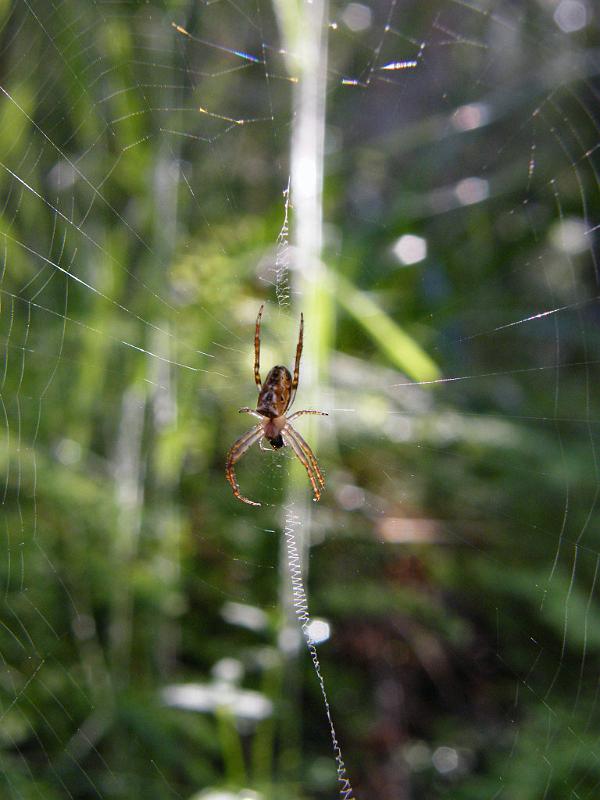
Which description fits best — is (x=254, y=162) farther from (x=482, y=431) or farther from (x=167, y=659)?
(x=167, y=659)

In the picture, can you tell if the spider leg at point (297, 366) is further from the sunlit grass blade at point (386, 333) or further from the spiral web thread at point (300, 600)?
the spiral web thread at point (300, 600)

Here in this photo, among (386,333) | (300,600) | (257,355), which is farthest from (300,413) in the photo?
(300,600)

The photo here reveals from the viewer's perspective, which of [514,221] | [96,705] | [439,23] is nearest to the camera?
[96,705]

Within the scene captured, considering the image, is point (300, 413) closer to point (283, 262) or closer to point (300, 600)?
point (283, 262)

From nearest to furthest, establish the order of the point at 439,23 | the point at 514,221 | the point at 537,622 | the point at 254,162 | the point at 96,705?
the point at 96,705
the point at 537,622
the point at 514,221
the point at 254,162
the point at 439,23

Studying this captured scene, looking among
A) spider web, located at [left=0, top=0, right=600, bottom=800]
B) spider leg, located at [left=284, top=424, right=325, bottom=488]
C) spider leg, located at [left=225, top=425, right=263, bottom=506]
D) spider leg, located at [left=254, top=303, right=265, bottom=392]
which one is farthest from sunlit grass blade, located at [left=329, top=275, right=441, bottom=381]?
spider leg, located at [left=225, top=425, right=263, bottom=506]

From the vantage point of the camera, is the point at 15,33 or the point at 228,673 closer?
the point at 228,673

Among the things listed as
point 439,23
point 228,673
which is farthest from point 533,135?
point 228,673

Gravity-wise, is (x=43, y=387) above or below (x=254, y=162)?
below

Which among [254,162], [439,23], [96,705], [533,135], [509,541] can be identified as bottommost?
[96,705]
